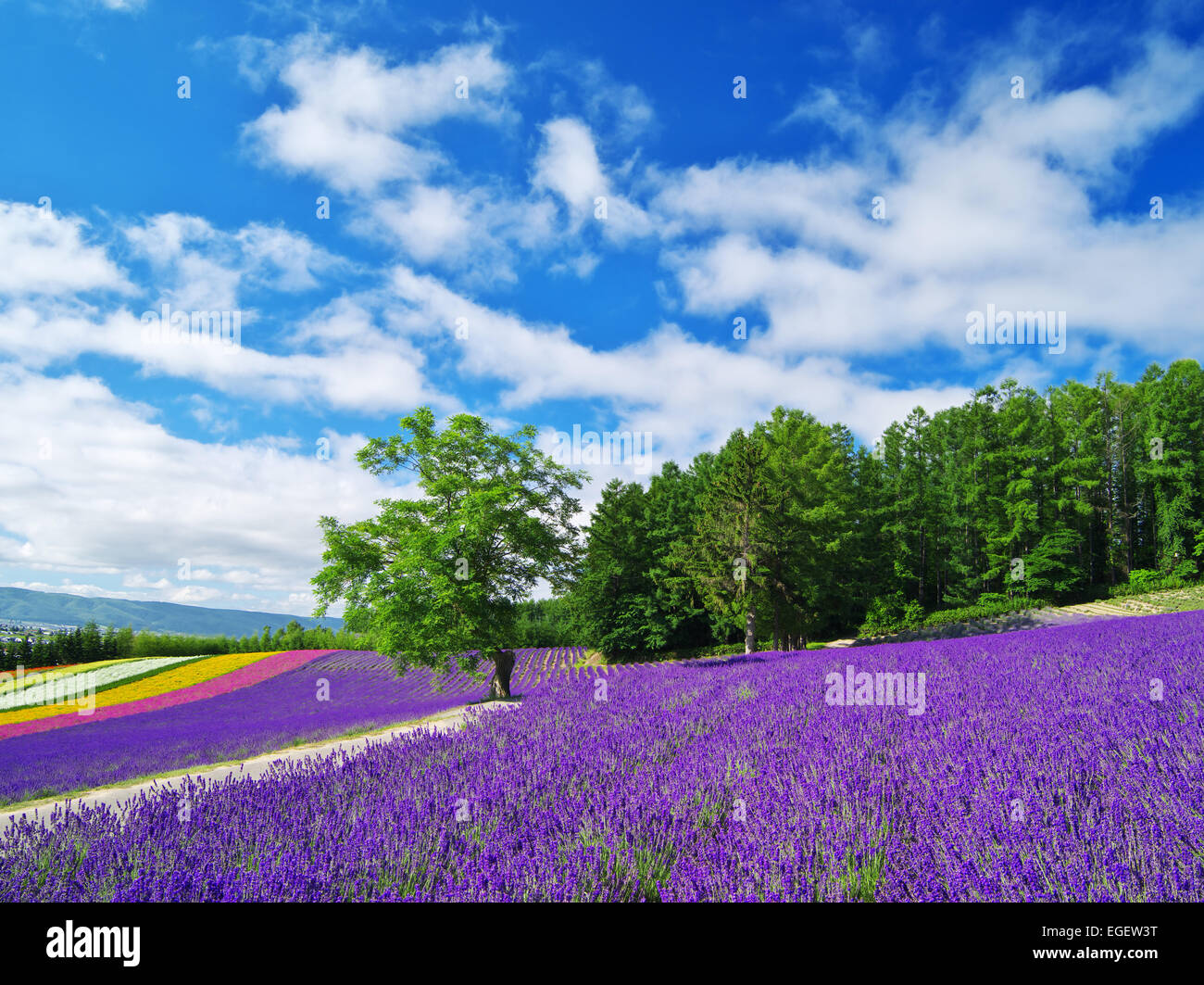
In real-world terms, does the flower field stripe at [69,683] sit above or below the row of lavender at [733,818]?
below

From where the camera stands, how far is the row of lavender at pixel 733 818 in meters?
1.98

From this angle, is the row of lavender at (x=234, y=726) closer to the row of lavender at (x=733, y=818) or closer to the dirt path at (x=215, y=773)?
the dirt path at (x=215, y=773)

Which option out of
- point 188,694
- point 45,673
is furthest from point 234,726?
point 45,673

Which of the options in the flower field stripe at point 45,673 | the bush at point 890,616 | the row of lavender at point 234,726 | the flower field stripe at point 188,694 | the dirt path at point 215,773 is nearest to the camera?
the dirt path at point 215,773

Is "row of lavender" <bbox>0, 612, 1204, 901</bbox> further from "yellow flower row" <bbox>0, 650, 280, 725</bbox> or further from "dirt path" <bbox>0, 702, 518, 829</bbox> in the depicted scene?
"yellow flower row" <bbox>0, 650, 280, 725</bbox>

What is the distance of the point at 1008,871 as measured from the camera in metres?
1.84

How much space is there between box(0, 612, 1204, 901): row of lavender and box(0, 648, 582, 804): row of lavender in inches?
261

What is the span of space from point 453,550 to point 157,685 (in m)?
28.4

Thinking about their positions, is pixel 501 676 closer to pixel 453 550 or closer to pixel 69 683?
pixel 453 550

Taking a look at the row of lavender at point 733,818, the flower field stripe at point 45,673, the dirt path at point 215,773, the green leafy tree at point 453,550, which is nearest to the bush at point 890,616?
the green leafy tree at point 453,550

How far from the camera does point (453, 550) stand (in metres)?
14.4

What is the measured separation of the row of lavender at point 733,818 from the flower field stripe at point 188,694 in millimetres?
21823
